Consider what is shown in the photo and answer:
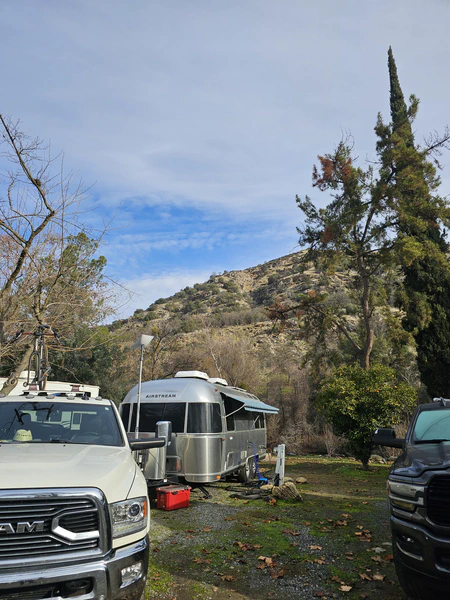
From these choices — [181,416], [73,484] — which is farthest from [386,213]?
[73,484]

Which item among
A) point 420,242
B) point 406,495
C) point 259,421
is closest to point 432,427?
point 406,495

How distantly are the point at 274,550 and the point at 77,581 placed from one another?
11.5 ft

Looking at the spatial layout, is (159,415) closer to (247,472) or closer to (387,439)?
(247,472)

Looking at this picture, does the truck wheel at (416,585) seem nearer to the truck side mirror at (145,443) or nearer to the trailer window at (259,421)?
the truck side mirror at (145,443)

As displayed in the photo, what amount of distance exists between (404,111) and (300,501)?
18.1 metres

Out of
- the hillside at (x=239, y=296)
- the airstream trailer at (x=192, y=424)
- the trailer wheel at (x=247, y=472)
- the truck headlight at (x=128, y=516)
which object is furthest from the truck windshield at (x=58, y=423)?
the hillside at (x=239, y=296)

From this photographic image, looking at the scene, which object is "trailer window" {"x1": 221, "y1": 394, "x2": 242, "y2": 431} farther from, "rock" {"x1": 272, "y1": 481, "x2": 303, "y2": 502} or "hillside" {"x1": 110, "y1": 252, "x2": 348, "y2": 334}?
"hillside" {"x1": 110, "y1": 252, "x2": 348, "y2": 334}

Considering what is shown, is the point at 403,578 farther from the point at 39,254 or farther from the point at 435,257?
the point at 435,257

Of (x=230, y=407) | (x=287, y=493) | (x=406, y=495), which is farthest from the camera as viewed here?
(x=230, y=407)

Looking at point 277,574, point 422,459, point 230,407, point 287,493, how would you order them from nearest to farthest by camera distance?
point 422,459
point 277,574
point 287,493
point 230,407

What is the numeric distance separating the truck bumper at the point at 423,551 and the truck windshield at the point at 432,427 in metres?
1.33

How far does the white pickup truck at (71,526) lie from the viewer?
3.09 m

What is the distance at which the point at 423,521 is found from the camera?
3.85m

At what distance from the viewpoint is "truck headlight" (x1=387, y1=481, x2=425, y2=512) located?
3941mm
